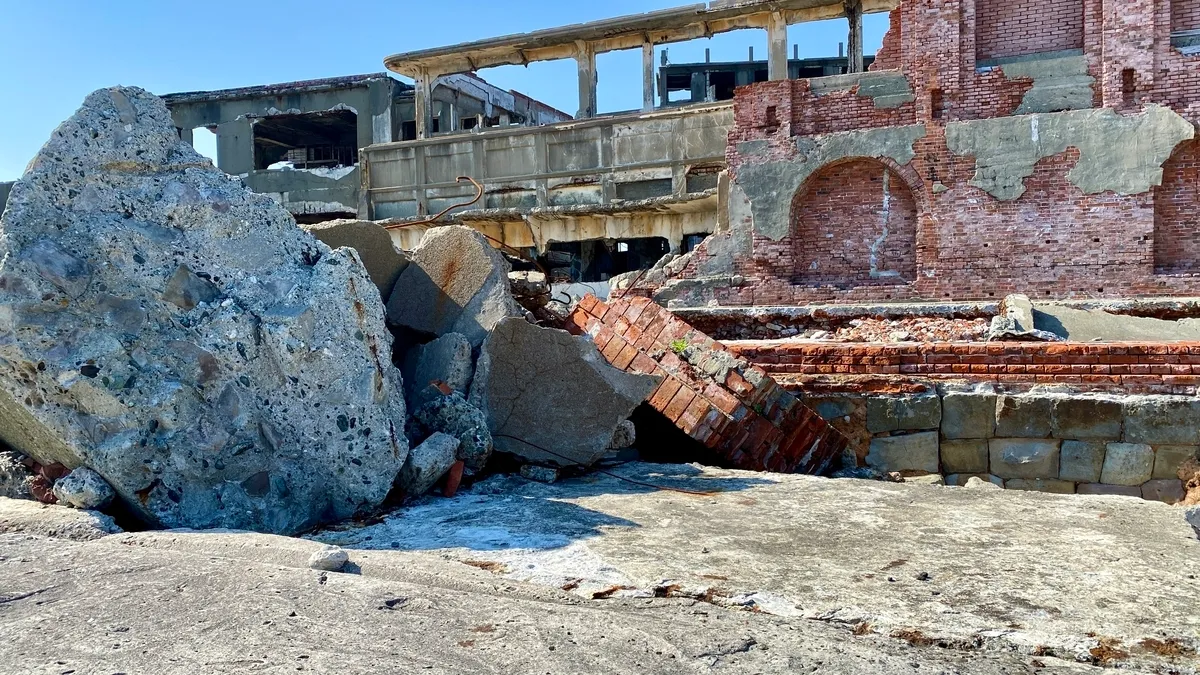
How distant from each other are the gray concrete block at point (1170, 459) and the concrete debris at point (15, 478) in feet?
23.6

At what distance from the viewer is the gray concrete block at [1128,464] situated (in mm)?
6766

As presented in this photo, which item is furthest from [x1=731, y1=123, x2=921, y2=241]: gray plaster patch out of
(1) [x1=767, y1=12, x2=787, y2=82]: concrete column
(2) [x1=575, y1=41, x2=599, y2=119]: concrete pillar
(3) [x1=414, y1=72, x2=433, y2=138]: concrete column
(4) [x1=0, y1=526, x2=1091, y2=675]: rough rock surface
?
(4) [x1=0, y1=526, x2=1091, y2=675]: rough rock surface

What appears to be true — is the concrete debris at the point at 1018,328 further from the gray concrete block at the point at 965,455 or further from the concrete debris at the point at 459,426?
the concrete debris at the point at 459,426

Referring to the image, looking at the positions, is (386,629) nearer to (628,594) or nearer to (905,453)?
(628,594)

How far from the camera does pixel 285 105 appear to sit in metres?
22.0

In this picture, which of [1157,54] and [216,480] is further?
[1157,54]

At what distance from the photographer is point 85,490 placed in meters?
3.43

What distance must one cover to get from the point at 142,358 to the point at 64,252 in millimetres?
559

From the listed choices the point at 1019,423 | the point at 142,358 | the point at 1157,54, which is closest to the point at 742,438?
the point at 1019,423

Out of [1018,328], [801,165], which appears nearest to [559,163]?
[801,165]

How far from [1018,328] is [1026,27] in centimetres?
589

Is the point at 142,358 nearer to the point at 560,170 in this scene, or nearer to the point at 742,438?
the point at 742,438

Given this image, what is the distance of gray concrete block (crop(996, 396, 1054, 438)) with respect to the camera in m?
6.85

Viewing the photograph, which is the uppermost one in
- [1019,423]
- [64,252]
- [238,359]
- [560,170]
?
[560,170]
